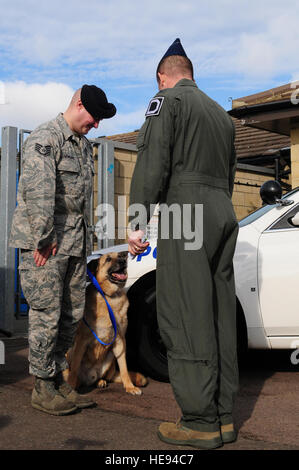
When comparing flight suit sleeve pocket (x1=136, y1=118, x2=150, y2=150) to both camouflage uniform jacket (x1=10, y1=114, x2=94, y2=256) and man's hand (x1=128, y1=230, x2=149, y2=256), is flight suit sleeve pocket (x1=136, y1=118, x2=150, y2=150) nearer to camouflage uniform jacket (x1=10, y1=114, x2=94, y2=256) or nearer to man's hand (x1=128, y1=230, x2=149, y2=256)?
man's hand (x1=128, y1=230, x2=149, y2=256)

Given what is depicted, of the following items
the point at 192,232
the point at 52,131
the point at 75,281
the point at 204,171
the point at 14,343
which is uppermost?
the point at 52,131

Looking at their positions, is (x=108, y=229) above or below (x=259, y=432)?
above

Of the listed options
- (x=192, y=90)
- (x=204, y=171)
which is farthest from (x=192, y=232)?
(x=192, y=90)

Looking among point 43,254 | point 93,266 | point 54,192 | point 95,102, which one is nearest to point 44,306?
point 43,254

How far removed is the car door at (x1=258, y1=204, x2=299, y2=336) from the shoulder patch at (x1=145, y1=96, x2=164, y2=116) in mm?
1861

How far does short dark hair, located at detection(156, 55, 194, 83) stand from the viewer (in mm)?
3033

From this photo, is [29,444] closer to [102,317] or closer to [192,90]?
[102,317]

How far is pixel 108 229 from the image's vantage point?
816 centimetres

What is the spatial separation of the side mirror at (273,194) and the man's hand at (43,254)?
1.99 m

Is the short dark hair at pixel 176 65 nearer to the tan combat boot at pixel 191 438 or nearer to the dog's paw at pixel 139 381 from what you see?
the tan combat boot at pixel 191 438

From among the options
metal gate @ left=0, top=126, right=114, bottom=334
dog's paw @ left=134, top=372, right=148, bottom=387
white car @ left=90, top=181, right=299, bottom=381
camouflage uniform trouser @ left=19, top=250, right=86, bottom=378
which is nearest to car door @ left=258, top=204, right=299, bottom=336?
white car @ left=90, top=181, right=299, bottom=381

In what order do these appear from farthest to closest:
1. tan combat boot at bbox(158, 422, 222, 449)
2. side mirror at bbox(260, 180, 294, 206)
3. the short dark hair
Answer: side mirror at bbox(260, 180, 294, 206) < the short dark hair < tan combat boot at bbox(158, 422, 222, 449)

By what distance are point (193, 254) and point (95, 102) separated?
4.27ft

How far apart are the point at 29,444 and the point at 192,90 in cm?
199
